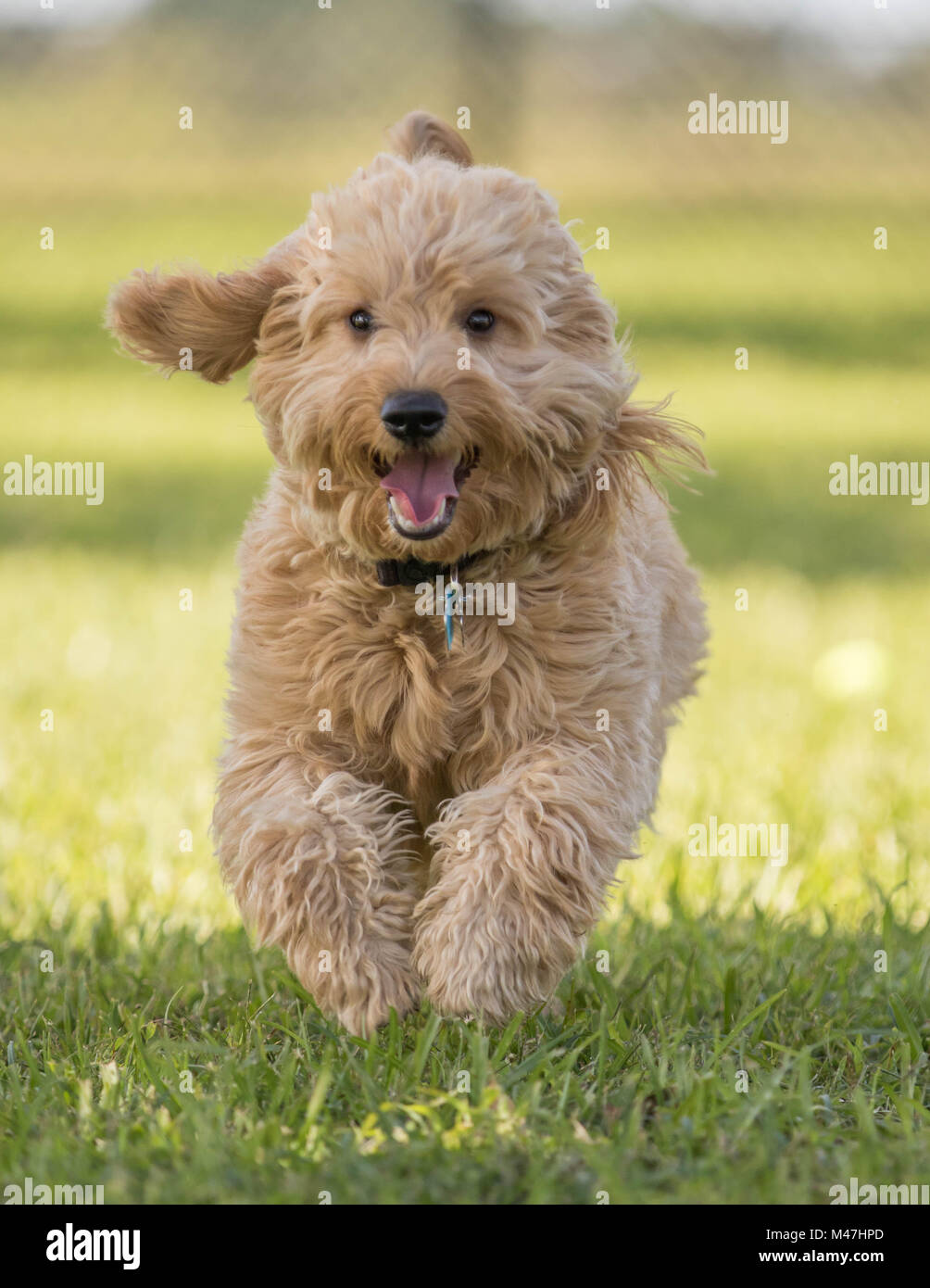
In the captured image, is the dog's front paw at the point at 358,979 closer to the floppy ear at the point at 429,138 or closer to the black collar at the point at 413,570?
the black collar at the point at 413,570

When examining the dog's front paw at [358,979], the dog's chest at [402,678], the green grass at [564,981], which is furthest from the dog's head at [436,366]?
the green grass at [564,981]

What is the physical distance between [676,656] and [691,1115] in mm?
1759

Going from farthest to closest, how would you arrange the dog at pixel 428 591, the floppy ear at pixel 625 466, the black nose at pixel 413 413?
the floppy ear at pixel 625 466, the dog at pixel 428 591, the black nose at pixel 413 413

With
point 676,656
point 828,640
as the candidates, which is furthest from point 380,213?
point 828,640

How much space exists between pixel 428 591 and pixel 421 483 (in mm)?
280

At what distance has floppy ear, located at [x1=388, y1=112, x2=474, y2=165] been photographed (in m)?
4.17

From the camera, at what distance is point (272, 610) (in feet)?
12.6

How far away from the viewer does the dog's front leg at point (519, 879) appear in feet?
11.3

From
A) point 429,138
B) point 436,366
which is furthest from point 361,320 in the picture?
point 429,138

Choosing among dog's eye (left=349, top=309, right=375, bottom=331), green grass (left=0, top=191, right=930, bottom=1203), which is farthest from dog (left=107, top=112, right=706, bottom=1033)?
green grass (left=0, top=191, right=930, bottom=1203)

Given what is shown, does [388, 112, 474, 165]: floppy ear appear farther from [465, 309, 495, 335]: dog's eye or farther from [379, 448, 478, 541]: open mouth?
[379, 448, 478, 541]: open mouth

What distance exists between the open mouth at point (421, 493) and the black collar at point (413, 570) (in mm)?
188

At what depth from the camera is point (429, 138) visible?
4.19 meters

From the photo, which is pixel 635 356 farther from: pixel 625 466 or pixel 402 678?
pixel 402 678
